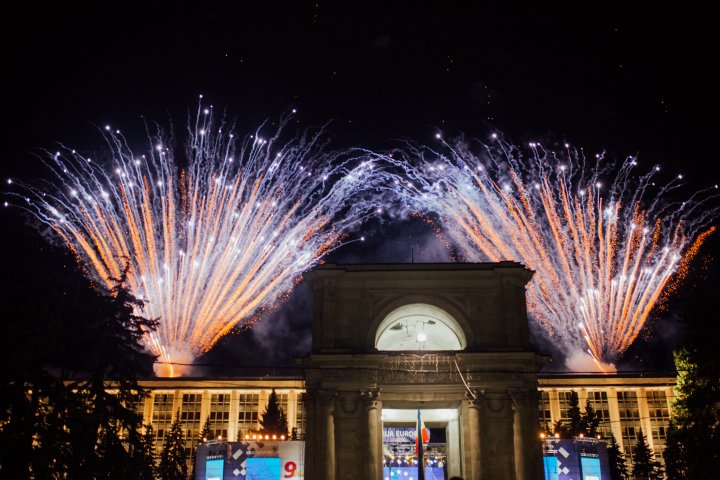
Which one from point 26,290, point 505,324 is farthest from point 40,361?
point 505,324

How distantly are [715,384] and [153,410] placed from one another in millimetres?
63402

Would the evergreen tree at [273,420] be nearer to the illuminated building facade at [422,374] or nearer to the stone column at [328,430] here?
the illuminated building facade at [422,374]

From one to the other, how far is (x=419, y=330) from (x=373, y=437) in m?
8.72

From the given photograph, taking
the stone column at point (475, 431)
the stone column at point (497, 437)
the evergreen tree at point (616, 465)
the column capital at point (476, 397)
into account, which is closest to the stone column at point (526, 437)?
the stone column at point (497, 437)

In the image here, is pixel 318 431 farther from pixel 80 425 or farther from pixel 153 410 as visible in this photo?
pixel 153 410

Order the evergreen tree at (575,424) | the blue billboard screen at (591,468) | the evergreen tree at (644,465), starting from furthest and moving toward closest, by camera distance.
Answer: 1. the evergreen tree at (575,424)
2. the evergreen tree at (644,465)
3. the blue billboard screen at (591,468)

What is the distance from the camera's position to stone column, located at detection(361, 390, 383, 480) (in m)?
30.6

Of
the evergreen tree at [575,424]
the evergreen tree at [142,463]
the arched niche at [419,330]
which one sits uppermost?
the arched niche at [419,330]

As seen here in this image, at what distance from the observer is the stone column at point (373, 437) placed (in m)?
30.6

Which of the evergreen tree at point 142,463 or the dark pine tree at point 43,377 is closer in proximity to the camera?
the dark pine tree at point 43,377

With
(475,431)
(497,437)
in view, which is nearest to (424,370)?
(475,431)

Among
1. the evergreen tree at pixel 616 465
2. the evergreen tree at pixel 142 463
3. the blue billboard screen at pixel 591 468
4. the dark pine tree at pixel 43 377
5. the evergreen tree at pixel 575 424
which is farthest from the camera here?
the evergreen tree at pixel 575 424

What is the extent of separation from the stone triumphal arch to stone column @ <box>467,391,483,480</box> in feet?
0.16

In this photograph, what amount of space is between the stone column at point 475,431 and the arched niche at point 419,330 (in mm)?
2898
